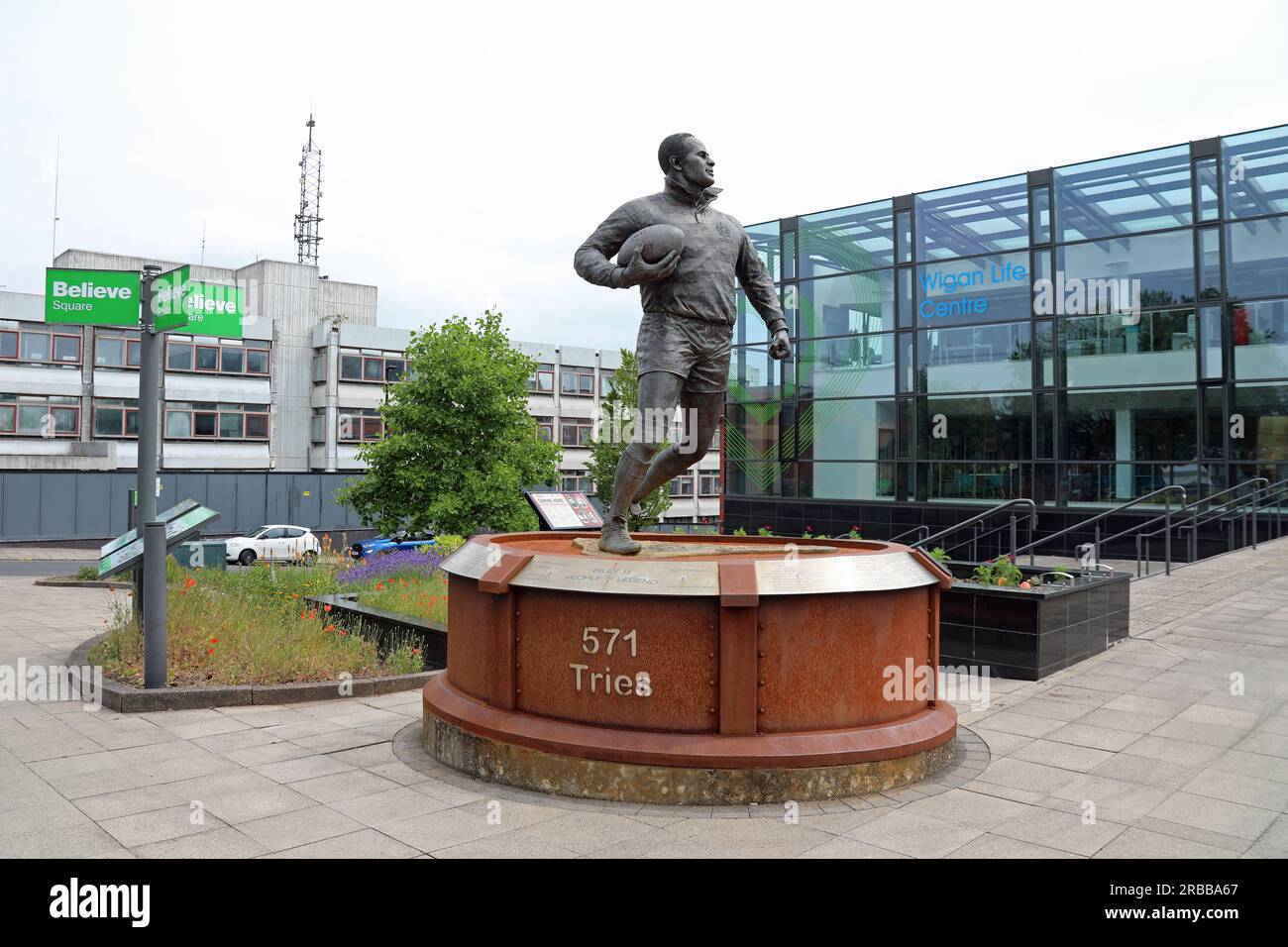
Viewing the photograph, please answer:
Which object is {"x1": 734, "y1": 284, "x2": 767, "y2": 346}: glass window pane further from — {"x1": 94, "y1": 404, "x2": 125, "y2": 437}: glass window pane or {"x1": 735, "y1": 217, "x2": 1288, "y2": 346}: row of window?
{"x1": 94, "y1": 404, "x2": 125, "y2": 437}: glass window pane

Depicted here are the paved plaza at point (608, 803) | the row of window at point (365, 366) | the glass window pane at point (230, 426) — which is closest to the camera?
the paved plaza at point (608, 803)

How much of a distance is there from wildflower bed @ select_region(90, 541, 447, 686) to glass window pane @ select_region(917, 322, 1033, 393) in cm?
1670

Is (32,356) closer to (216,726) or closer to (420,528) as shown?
(420,528)

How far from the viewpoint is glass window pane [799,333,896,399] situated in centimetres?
2630

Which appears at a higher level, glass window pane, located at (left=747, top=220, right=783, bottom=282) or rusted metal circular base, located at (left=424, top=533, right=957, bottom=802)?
glass window pane, located at (left=747, top=220, right=783, bottom=282)

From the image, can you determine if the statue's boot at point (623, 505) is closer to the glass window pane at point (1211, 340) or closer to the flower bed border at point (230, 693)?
the flower bed border at point (230, 693)

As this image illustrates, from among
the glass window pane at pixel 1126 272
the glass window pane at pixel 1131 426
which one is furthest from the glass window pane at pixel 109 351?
the glass window pane at pixel 1131 426

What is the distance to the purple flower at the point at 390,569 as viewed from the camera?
13703mm

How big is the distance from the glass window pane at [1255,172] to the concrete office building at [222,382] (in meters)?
31.8

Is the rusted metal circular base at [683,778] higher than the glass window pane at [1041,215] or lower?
lower

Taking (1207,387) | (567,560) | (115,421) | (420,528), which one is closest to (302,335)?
(115,421)

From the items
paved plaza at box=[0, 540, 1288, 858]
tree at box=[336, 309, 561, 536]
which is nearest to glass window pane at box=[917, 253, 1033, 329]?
tree at box=[336, 309, 561, 536]

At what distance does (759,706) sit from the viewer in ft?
17.7

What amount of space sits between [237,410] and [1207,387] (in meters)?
38.5
